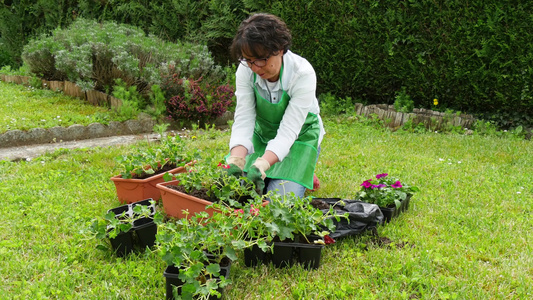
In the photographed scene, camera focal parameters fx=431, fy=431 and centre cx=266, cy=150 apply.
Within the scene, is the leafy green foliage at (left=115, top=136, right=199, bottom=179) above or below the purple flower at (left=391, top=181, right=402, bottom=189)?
below

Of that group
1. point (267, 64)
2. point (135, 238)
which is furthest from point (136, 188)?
point (267, 64)

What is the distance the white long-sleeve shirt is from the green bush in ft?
10.7

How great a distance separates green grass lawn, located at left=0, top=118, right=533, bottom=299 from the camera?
2094mm

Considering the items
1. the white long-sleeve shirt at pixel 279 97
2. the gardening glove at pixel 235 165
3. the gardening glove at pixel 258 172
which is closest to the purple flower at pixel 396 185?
the white long-sleeve shirt at pixel 279 97

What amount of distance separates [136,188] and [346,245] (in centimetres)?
152

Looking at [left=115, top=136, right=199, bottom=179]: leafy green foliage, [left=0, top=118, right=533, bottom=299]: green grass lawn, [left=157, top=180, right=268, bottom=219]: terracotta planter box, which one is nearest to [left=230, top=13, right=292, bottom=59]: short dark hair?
[left=157, top=180, right=268, bottom=219]: terracotta planter box

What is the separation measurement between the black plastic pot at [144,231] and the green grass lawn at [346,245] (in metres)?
0.07

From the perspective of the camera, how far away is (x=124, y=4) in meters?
8.87

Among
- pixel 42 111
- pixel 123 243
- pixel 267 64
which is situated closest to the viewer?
pixel 123 243

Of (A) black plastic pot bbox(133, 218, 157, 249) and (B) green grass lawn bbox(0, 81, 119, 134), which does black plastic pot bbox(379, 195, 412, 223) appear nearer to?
(A) black plastic pot bbox(133, 218, 157, 249)

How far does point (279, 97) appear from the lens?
301cm

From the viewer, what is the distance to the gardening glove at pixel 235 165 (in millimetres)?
2646

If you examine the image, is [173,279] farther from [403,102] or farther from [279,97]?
[403,102]

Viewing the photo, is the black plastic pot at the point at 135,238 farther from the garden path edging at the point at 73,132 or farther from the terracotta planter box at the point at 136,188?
the garden path edging at the point at 73,132
